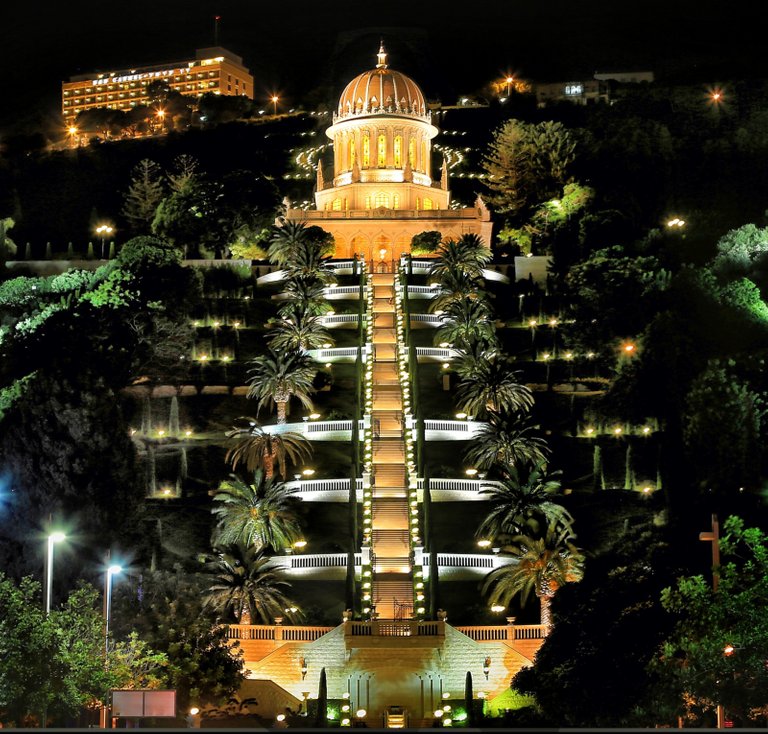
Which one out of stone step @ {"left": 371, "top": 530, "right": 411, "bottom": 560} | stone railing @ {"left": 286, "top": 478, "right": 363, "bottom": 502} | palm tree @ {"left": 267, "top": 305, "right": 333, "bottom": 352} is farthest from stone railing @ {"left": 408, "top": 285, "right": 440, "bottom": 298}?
stone step @ {"left": 371, "top": 530, "right": 411, "bottom": 560}

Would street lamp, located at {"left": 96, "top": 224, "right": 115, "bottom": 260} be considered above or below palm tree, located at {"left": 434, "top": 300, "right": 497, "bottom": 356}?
above

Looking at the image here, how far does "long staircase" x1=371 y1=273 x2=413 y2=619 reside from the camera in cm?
7062

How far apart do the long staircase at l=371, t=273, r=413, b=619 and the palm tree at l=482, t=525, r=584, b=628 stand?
15.5ft

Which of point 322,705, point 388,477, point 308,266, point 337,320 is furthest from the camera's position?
point 308,266

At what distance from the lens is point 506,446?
78.7m

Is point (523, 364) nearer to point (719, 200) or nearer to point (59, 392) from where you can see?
point (59, 392)

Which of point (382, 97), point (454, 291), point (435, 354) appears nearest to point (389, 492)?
point (435, 354)

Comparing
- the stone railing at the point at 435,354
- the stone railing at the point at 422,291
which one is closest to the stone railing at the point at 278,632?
the stone railing at the point at 435,354

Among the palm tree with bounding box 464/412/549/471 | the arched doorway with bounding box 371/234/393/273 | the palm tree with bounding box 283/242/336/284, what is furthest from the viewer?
the arched doorway with bounding box 371/234/393/273

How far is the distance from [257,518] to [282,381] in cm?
1506

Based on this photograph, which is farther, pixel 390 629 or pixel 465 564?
pixel 465 564

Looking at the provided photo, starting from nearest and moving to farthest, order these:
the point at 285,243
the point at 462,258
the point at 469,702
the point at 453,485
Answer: the point at 469,702 < the point at 453,485 < the point at 462,258 < the point at 285,243

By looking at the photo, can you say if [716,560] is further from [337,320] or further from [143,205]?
[143,205]

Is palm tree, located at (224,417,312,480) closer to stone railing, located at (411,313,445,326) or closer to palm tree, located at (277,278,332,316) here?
palm tree, located at (277,278,332,316)
